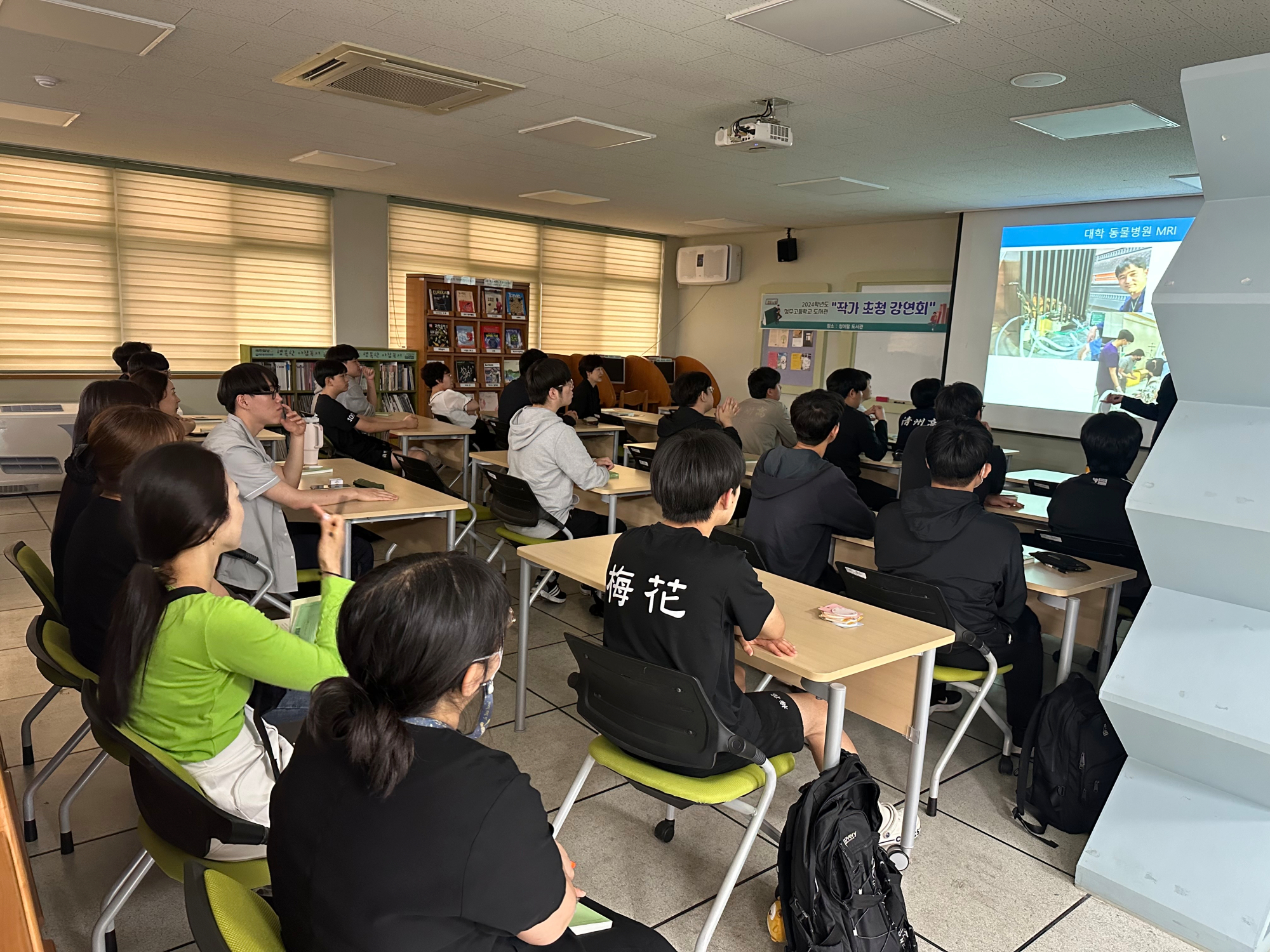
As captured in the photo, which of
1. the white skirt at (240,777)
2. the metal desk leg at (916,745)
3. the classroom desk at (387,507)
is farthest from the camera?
the classroom desk at (387,507)

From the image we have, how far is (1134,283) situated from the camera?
727 centimetres

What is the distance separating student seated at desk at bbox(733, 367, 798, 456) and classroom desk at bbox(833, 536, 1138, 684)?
7.77 ft

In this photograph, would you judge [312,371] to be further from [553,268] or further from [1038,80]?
[1038,80]

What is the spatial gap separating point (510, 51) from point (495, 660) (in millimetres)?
3727

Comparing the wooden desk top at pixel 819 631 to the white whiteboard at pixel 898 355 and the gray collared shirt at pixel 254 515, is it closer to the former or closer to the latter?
the gray collared shirt at pixel 254 515

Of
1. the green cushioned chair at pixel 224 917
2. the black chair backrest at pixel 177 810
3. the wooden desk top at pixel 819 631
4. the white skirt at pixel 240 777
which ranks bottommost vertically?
the white skirt at pixel 240 777

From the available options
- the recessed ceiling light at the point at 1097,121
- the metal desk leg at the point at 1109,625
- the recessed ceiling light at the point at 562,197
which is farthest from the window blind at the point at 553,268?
the metal desk leg at the point at 1109,625

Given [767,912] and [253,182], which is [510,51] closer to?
[767,912]

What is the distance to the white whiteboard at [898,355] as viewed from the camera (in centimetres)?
929

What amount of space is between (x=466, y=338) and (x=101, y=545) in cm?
762

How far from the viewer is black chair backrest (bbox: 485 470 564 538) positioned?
4.17 m

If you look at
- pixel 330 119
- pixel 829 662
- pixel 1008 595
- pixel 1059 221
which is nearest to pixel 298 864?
pixel 829 662

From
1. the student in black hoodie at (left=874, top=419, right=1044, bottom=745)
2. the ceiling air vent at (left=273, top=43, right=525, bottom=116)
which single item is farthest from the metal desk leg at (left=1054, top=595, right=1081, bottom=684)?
the ceiling air vent at (left=273, top=43, right=525, bottom=116)

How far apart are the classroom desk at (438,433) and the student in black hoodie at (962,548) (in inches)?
152
